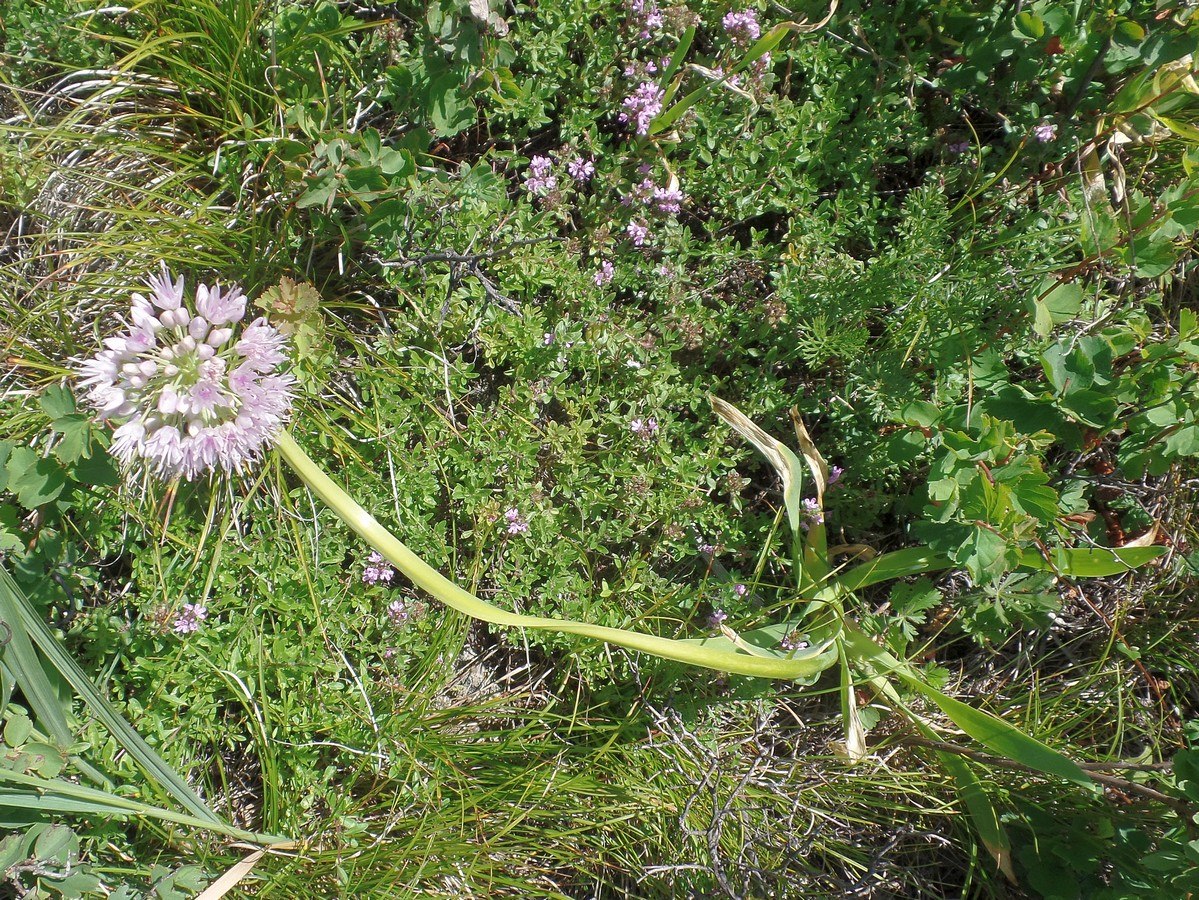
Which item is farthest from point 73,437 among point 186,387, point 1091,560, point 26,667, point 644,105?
point 1091,560

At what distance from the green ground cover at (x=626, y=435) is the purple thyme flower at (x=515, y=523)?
0.03 m

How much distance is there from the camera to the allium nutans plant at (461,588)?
6.16ft

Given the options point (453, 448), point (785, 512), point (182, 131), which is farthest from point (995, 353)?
point (182, 131)

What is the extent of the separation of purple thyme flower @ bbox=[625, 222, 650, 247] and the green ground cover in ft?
0.10

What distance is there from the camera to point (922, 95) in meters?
3.09

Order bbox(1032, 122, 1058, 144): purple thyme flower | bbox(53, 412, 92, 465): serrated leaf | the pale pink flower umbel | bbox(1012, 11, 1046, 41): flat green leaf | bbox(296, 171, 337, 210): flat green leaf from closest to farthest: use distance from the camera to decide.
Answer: the pale pink flower umbel, bbox(53, 412, 92, 465): serrated leaf, bbox(296, 171, 337, 210): flat green leaf, bbox(1012, 11, 1046, 41): flat green leaf, bbox(1032, 122, 1058, 144): purple thyme flower

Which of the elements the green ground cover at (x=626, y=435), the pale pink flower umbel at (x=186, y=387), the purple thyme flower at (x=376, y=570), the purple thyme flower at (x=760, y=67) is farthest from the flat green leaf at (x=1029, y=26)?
the purple thyme flower at (x=376, y=570)

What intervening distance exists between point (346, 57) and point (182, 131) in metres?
0.66

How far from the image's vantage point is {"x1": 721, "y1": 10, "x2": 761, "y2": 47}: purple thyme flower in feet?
9.43

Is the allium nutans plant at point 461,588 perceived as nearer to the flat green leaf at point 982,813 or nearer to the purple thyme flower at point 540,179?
the flat green leaf at point 982,813

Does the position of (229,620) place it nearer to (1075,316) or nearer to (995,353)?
(995,353)

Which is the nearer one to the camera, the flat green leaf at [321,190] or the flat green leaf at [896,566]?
the flat green leaf at [321,190]

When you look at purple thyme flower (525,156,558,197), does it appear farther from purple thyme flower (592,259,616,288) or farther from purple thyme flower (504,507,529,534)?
purple thyme flower (504,507,529,534)

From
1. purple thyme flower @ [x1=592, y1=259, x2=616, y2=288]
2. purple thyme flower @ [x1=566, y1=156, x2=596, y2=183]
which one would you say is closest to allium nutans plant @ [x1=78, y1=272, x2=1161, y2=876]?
purple thyme flower @ [x1=592, y1=259, x2=616, y2=288]
